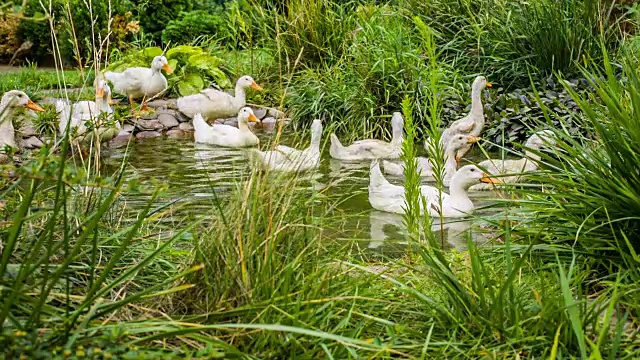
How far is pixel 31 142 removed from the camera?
33.9 feet

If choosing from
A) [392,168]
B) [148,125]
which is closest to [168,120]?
[148,125]

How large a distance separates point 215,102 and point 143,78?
101cm

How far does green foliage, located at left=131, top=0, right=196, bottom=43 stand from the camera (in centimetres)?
1622

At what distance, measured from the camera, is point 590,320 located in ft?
9.57

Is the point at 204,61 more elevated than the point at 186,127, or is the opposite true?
the point at 204,61

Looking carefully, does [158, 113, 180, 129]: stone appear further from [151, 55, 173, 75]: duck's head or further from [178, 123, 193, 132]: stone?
[151, 55, 173, 75]: duck's head

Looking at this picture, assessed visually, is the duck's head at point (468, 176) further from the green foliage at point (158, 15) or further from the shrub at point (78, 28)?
the green foliage at point (158, 15)

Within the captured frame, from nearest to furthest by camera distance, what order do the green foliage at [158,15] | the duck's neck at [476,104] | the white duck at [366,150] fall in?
the white duck at [366,150] < the duck's neck at [476,104] < the green foliage at [158,15]

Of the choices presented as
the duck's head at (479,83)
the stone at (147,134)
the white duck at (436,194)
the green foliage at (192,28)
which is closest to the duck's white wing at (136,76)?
the stone at (147,134)

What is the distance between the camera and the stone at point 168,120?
12.1m

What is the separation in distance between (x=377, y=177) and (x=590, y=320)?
4.42m

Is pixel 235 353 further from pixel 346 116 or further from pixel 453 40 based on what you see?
pixel 453 40

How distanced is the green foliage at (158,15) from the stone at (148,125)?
177 inches

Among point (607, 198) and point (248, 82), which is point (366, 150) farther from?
point (607, 198)
